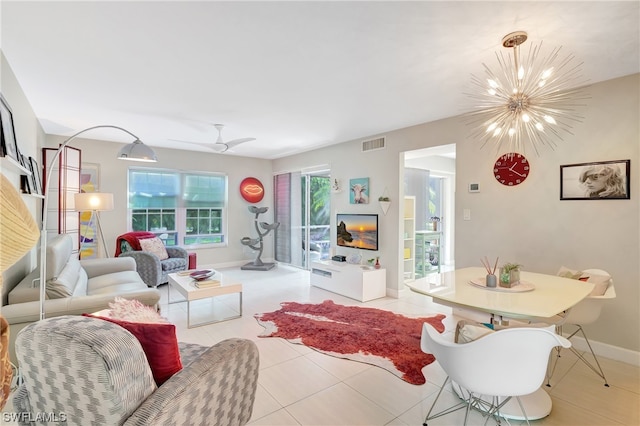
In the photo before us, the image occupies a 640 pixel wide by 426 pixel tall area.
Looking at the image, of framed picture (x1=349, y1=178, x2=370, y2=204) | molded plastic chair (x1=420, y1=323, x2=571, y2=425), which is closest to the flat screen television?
framed picture (x1=349, y1=178, x2=370, y2=204)

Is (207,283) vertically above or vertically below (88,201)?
below

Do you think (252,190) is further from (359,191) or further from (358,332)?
(358,332)

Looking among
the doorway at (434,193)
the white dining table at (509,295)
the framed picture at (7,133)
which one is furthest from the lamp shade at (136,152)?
the doorway at (434,193)

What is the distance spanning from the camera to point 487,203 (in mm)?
3562

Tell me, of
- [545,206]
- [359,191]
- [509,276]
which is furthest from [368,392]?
[359,191]

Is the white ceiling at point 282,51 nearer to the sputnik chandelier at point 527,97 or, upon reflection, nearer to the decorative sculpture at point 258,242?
the sputnik chandelier at point 527,97

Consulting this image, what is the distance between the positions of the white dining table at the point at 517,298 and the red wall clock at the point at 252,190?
5233 mm

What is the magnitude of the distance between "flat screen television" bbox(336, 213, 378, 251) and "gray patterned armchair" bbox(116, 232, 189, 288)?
2634 millimetres

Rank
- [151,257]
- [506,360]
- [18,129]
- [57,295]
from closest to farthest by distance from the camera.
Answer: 1. [506,360]
2. [57,295]
3. [18,129]
4. [151,257]

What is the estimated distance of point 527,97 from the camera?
204 cm

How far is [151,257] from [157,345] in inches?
147

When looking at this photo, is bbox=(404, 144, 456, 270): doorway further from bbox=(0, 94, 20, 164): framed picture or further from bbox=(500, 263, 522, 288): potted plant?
bbox=(0, 94, 20, 164): framed picture

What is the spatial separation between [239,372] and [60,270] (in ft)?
7.08

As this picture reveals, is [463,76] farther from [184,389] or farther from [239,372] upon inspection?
[184,389]
